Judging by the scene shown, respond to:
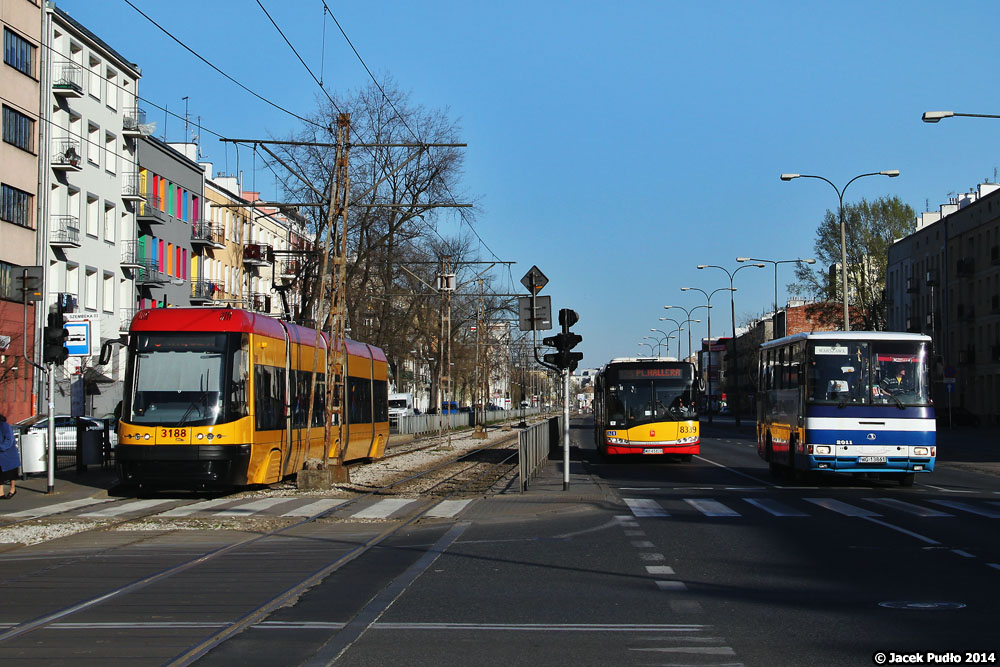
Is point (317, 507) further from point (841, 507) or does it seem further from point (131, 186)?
point (131, 186)

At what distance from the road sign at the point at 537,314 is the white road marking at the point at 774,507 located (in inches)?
180

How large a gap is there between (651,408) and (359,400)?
771 cm

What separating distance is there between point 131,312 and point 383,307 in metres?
12.2

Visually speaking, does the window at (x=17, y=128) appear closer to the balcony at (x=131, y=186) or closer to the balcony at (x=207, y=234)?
the balcony at (x=131, y=186)

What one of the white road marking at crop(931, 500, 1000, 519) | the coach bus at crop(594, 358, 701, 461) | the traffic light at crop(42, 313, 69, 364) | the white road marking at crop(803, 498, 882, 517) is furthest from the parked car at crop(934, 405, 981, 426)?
the traffic light at crop(42, 313, 69, 364)

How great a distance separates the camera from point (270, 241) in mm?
87750

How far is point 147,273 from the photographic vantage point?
60.3 metres

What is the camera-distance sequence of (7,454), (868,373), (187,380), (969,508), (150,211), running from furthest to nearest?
1. (150,211)
2. (868,373)
3. (187,380)
4. (7,454)
5. (969,508)

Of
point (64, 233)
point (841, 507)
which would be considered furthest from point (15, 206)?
point (841, 507)

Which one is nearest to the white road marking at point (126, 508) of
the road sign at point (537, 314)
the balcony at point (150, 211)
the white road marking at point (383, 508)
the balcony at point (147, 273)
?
the white road marking at point (383, 508)

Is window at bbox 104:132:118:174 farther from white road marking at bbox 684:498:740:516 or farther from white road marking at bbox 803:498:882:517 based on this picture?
white road marking at bbox 803:498:882:517

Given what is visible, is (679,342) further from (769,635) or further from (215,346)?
(769,635)

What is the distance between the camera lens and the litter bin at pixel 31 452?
25.6 m

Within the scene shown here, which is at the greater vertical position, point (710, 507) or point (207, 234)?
point (207, 234)
